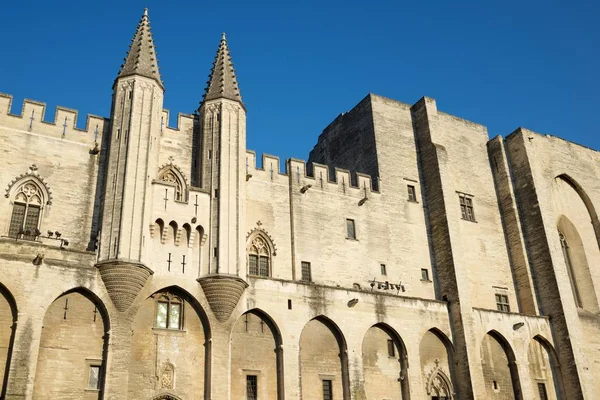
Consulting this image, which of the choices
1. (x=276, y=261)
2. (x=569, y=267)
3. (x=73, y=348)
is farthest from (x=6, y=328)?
(x=569, y=267)

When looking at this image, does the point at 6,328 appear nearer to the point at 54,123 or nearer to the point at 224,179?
the point at 54,123

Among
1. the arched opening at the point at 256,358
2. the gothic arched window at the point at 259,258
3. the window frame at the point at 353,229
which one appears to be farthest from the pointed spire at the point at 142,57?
the window frame at the point at 353,229

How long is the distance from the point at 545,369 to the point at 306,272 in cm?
1275

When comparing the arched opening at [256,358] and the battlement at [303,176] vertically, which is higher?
the battlement at [303,176]

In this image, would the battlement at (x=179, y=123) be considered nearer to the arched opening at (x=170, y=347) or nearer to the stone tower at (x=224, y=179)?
the stone tower at (x=224, y=179)

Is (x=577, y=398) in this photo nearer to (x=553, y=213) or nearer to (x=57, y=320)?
(x=553, y=213)

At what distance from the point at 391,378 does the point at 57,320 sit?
1340 centimetres

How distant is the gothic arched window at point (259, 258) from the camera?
87.6 feet

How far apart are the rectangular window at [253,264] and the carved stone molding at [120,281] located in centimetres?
626

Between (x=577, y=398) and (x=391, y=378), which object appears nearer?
(x=391, y=378)

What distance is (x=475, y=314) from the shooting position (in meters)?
29.0

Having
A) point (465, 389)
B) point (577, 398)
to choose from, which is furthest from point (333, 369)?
point (577, 398)

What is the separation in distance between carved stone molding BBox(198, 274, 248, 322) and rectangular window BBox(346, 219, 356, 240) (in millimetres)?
8350

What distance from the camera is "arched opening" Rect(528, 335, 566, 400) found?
29947mm
